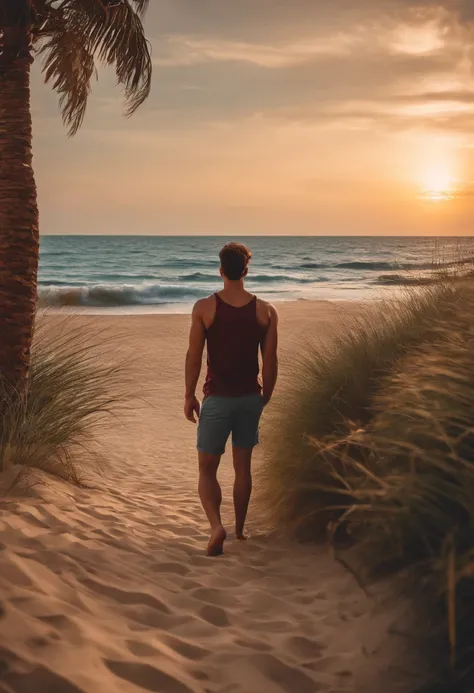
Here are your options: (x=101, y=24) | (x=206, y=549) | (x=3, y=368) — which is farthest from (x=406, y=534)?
(x=101, y=24)

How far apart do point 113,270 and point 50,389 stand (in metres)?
43.0

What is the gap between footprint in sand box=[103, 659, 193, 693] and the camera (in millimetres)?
3031

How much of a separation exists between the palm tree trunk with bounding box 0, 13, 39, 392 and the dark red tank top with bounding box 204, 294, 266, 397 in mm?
2106

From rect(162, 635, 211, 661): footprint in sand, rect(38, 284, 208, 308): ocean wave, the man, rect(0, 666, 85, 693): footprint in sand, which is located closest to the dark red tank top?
the man

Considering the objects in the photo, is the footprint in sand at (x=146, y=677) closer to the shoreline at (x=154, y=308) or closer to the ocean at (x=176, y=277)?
the ocean at (x=176, y=277)

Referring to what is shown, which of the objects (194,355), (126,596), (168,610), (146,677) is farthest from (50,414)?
(146,677)

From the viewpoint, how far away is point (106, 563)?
14.4 ft

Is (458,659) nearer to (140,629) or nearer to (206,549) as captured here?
(140,629)

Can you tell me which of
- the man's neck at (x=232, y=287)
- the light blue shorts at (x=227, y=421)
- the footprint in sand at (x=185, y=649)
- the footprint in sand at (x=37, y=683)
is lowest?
the footprint in sand at (x=185, y=649)

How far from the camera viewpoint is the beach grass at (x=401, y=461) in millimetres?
2795

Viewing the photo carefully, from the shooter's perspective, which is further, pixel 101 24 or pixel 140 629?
pixel 101 24

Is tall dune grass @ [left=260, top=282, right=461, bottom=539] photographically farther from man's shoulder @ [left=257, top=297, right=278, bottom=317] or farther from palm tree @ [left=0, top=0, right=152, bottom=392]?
palm tree @ [left=0, top=0, right=152, bottom=392]

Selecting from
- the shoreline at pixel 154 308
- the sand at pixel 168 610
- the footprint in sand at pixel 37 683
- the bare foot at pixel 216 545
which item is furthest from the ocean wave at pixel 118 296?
the footprint in sand at pixel 37 683

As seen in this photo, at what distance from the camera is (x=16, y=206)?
638 centimetres
